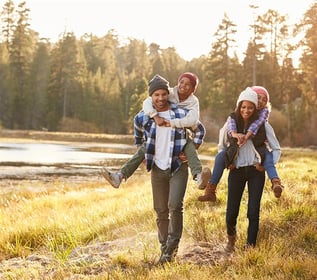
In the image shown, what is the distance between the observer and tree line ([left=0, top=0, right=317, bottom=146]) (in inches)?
1806

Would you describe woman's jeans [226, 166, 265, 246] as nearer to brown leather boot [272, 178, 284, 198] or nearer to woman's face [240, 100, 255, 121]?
brown leather boot [272, 178, 284, 198]

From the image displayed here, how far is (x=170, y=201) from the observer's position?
4.92 meters

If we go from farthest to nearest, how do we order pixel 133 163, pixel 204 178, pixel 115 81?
pixel 115 81, pixel 133 163, pixel 204 178

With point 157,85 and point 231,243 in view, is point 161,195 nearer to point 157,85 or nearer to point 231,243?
point 231,243

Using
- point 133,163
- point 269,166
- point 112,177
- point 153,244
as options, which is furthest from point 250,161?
point 153,244

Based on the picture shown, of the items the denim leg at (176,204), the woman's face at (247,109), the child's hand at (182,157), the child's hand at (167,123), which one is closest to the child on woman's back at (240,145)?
the woman's face at (247,109)

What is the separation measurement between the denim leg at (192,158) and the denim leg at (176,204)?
0.14m

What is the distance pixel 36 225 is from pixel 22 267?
2.40 meters

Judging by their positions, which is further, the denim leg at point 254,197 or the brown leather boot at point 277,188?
the denim leg at point 254,197

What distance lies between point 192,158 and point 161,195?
1.84 feet

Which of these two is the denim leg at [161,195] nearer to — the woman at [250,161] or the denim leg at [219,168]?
the denim leg at [219,168]

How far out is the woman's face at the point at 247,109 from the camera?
16.6ft

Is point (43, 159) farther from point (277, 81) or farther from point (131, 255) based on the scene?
point (277, 81)

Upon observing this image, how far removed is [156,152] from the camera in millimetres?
5059
